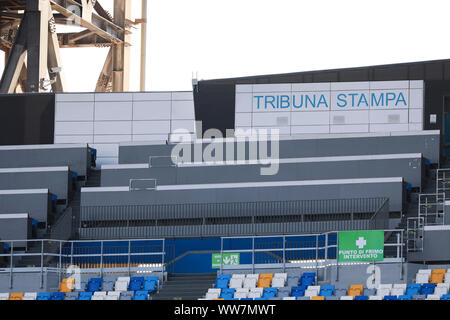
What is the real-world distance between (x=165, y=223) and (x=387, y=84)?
12.4 metres

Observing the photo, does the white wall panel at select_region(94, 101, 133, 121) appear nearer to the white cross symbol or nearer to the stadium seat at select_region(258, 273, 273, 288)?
the stadium seat at select_region(258, 273, 273, 288)

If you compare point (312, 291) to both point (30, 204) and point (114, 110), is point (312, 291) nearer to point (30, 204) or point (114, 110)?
point (30, 204)

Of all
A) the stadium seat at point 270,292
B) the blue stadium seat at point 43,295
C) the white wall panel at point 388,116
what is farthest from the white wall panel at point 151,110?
the stadium seat at point 270,292

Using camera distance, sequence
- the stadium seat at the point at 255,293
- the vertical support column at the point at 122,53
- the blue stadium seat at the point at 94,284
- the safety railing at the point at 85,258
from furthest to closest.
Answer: the vertical support column at the point at 122,53
the safety railing at the point at 85,258
the blue stadium seat at the point at 94,284
the stadium seat at the point at 255,293

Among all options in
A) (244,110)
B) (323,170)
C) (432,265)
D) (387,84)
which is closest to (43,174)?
(244,110)

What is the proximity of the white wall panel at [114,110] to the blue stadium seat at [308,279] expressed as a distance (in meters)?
18.2

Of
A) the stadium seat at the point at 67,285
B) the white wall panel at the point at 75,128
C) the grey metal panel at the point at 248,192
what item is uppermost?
the white wall panel at the point at 75,128

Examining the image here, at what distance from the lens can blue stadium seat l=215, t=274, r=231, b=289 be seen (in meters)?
30.8

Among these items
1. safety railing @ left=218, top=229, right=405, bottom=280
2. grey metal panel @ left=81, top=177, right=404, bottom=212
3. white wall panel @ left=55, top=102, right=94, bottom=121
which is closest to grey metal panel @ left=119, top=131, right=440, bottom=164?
grey metal panel @ left=81, top=177, right=404, bottom=212

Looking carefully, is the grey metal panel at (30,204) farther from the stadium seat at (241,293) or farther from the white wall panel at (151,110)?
the stadium seat at (241,293)

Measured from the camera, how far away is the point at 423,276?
28.4 m

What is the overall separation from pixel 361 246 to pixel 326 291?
2618 millimetres

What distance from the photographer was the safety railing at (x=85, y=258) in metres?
34.1

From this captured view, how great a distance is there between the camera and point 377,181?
128 feet
